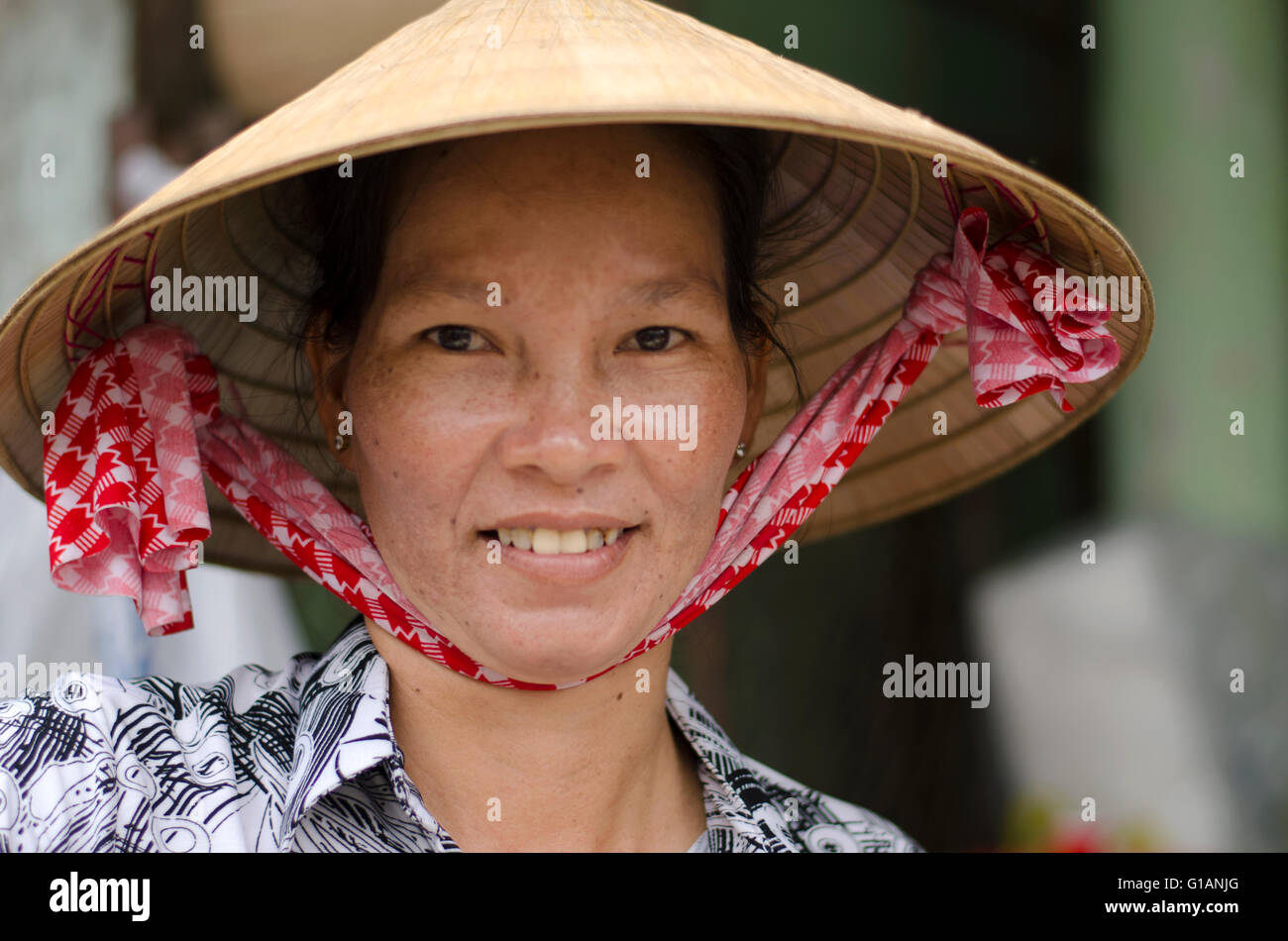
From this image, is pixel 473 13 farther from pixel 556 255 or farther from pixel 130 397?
pixel 130 397

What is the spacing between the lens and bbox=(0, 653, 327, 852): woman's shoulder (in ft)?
4.13

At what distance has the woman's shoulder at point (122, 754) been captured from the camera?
1.26m

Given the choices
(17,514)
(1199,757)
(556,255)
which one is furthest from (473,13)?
(1199,757)

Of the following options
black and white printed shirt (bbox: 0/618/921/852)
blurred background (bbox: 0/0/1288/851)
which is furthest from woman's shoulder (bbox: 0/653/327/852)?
blurred background (bbox: 0/0/1288/851)

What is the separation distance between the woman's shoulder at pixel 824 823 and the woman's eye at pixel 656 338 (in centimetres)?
66

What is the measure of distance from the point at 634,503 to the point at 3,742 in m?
0.66

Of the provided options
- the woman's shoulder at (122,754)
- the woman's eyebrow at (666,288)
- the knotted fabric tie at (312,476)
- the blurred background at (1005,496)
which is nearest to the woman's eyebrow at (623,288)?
the woman's eyebrow at (666,288)

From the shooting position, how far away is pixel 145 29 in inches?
118

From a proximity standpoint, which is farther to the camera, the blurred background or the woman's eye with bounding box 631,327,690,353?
the blurred background

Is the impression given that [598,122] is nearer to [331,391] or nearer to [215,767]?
[331,391]

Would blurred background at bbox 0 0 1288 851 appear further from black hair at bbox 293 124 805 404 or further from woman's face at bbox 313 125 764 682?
woman's face at bbox 313 125 764 682

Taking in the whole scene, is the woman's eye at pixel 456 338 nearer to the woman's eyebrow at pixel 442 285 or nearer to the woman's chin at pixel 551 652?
the woman's eyebrow at pixel 442 285

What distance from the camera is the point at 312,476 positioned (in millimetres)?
1473

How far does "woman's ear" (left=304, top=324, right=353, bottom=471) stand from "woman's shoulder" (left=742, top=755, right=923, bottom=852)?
27.3 inches
